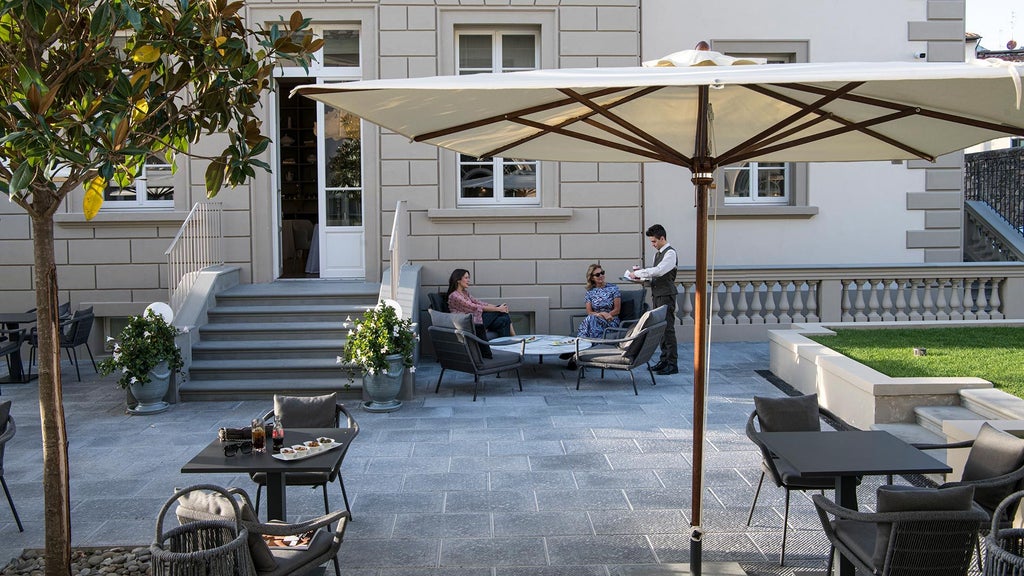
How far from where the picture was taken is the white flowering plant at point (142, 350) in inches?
329

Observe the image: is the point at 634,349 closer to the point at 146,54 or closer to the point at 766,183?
the point at 766,183

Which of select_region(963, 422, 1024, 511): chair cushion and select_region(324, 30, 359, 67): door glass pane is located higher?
select_region(324, 30, 359, 67): door glass pane

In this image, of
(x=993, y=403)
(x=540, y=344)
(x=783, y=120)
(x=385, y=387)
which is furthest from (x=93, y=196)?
(x=993, y=403)

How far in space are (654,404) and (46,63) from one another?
6117 mm

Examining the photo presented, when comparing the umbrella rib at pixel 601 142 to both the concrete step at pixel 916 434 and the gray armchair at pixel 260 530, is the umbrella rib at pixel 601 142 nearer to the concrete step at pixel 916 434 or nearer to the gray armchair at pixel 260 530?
the gray armchair at pixel 260 530

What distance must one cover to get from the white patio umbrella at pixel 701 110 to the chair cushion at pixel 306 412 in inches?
77.7

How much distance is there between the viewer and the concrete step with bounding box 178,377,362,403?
29.7 feet

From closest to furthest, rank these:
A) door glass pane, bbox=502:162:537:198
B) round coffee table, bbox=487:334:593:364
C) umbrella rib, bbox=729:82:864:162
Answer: umbrella rib, bbox=729:82:864:162
round coffee table, bbox=487:334:593:364
door glass pane, bbox=502:162:537:198

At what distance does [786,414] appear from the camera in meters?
5.29

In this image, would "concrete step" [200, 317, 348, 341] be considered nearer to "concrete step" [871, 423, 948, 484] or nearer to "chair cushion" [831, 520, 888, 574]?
"concrete step" [871, 423, 948, 484]

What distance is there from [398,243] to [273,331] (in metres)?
1.79

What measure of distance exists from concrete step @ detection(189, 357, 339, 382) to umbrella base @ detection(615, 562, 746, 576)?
5420 mm

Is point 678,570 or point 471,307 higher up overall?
point 471,307

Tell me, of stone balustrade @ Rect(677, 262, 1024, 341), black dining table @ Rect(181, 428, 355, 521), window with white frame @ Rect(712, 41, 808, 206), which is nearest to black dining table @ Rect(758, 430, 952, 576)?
black dining table @ Rect(181, 428, 355, 521)
